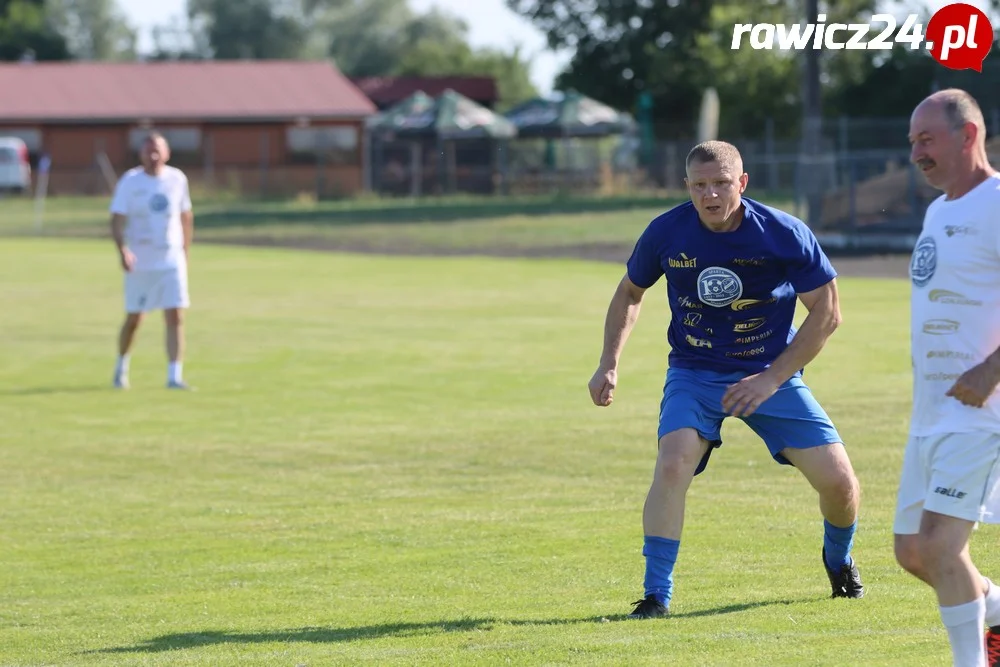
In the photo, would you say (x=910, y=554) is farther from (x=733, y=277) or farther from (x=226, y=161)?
(x=226, y=161)

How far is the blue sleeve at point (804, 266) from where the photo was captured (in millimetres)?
6910

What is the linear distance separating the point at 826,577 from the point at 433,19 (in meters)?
118

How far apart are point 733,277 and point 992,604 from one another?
188 centimetres

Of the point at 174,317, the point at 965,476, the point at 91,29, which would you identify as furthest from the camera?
the point at 91,29

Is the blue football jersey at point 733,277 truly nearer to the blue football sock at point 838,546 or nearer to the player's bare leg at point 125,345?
the blue football sock at point 838,546

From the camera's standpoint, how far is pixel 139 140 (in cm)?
6475

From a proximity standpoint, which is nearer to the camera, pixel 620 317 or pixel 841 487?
pixel 841 487

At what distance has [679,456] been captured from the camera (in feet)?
22.8

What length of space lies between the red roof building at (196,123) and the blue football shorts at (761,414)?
57393 millimetres

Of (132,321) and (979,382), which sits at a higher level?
(979,382)

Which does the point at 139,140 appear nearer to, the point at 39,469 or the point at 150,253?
the point at 150,253

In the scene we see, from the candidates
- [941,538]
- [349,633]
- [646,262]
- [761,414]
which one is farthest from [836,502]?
Answer: [349,633]

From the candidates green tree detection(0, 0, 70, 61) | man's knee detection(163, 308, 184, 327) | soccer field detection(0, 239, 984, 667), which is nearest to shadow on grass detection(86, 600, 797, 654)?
soccer field detection(0, 239, 984, 667)

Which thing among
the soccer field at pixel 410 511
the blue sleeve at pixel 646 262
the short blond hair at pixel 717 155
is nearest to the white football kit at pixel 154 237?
the soccer field at pixel 410 511
